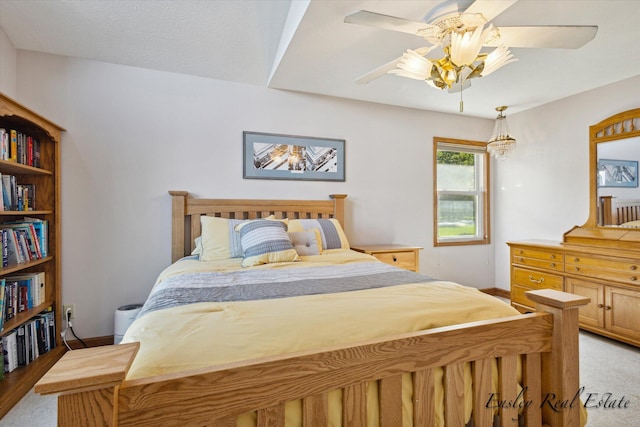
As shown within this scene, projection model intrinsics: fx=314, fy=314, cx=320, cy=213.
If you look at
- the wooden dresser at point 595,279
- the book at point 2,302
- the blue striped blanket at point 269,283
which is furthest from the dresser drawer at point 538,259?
the book at point 2,302

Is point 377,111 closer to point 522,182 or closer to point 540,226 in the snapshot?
point 522,182

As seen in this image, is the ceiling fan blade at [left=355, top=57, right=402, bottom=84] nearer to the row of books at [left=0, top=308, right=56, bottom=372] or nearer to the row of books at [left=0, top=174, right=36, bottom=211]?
the row of books at [left=0, top=174, right=36, bottom=211]

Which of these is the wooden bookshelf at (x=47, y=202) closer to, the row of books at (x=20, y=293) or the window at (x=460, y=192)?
the row of books at (x=20, y=293)

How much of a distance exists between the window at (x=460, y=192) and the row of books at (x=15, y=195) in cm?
386

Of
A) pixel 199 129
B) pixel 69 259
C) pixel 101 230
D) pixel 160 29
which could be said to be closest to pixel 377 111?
pixel 199 129

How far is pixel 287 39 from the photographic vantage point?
226cm

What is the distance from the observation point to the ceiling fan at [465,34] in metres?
1.42

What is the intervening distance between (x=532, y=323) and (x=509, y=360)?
15 cm

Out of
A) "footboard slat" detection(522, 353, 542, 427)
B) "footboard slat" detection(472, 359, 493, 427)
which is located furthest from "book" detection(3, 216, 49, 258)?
"footboard slat" detection(522, 353, 542, 427)

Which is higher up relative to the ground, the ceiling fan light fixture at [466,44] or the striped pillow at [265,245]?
the ceiling fan light fixture at [466,44]

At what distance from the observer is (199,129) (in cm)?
285

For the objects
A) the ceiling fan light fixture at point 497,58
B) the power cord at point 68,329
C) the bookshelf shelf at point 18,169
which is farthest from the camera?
the power cord at point 68,329

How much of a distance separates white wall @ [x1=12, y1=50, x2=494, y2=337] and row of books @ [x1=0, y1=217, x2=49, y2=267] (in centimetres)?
20

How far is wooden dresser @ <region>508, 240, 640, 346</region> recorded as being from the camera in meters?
2.50
